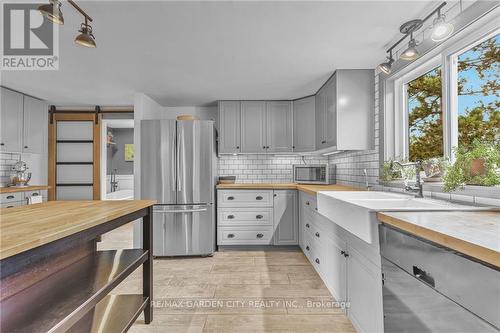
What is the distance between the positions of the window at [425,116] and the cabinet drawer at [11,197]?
4.98m

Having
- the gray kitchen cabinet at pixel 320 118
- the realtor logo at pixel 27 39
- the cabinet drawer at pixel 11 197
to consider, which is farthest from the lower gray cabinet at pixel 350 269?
the cabinet drawer at pixel 11 197

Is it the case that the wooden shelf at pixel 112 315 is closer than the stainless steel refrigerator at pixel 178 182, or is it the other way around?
the wooden shelf at pixel 112 315

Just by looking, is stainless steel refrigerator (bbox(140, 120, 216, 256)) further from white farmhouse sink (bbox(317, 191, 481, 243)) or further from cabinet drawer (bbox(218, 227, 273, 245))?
white farmhouse sink (bbox(317, 191, 481, 243))

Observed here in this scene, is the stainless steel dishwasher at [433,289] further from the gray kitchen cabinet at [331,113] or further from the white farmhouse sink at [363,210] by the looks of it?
the gray kitchen cabinet at [331,113]

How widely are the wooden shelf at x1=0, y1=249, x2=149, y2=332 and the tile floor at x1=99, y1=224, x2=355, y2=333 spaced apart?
0.64 meters

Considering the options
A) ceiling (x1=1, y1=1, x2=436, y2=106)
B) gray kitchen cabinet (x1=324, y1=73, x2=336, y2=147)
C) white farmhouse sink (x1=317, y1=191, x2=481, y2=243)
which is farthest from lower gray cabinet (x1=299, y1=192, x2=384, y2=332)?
ceiling (x1=1, y1=1, x2=436, y2=106)

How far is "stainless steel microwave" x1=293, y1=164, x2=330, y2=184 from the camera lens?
11.5 feet

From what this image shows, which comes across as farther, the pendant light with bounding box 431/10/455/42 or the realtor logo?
the realtor logo

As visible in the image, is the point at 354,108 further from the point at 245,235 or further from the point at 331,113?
the point at 245,235

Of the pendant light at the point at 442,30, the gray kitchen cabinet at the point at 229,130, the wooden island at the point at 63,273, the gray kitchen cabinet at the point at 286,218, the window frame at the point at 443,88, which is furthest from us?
the gray kitchen cabinet at the point at 229,130

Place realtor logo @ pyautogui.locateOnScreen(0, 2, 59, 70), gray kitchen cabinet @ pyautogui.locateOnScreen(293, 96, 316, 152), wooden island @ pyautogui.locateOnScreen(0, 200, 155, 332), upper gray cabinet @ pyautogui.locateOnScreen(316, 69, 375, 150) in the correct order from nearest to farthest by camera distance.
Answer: wooden island @ pyautogui.locateOnScreen(0, 200, 155, 332) < realtor logo @ pyautogui.locateOnScreen(0, 2, 59, 70) < upper gray cabinet @ pyautogui.locateOnScreen(316, 69, 375, 150) < gray kitchen cabinet @ pyautogui.locateOnScreen(293, 96, 316, 152)

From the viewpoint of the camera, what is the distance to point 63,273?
1.45 meters

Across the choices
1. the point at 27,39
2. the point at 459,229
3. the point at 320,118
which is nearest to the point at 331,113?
the point at 320,118

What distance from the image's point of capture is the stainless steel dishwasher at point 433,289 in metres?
0.71
